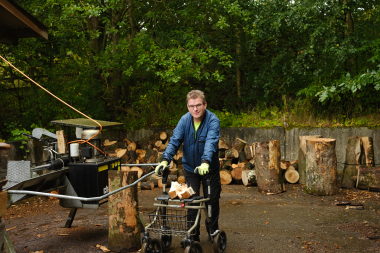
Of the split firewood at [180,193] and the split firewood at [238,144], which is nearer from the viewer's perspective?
the split firewood at [180,193]

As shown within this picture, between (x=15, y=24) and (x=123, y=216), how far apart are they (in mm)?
3295

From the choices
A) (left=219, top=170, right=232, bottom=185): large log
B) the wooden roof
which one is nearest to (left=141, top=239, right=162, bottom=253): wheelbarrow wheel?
the wooden roof

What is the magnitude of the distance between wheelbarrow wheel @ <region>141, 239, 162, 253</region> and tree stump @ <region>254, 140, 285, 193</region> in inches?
164

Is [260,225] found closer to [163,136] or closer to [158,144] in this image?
[158,144]

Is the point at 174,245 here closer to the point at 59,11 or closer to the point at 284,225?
the point at 284,225

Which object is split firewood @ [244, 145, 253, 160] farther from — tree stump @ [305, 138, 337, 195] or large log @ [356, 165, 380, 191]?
large log @ [356, 165, 380, 191]

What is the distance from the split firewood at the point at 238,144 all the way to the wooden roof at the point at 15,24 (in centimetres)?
567

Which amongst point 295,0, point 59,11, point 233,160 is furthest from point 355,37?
point 59,11

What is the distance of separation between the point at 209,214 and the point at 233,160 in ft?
18.0

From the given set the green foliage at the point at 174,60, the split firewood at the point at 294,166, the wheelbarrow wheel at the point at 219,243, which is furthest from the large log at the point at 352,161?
the wheelbarrow wheel at the point at 219,243

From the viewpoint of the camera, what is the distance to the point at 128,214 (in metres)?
4.39

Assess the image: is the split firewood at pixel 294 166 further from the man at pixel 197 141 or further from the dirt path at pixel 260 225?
the man at pixel 197 141

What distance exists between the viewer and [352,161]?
25.9 feet

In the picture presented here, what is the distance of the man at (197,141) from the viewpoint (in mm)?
4031
